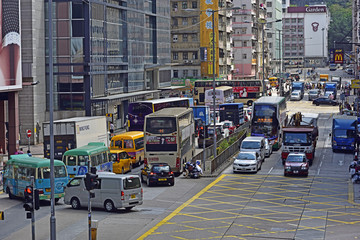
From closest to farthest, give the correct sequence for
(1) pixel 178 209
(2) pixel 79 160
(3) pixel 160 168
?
1. (1) pixel 178 209
2. (2) pixel 79 160
3. (3) pixel 160 168

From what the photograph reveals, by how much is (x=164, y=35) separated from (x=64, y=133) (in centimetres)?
5953

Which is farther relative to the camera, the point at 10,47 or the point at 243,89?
the point at 243,89

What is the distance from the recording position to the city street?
105 ft

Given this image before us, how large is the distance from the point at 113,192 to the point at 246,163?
16.9 m

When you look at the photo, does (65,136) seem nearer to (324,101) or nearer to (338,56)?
(338,56)

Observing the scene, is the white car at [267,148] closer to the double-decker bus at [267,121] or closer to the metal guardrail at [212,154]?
the double-decker bus at [267,121]

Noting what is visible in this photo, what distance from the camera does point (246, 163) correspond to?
51.4 m

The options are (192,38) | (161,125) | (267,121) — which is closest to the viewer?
(161,125)

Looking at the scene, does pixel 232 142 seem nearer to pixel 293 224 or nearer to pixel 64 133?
pixel 64 133

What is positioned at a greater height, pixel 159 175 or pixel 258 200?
pixel 159 175

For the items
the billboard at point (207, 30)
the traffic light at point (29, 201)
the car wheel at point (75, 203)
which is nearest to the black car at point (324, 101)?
the billboard at point (207, 30)

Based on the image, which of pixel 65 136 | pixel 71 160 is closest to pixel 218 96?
pixel 65 136

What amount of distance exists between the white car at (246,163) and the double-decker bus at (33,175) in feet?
51.0

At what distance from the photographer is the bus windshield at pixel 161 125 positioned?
47.9 metres
